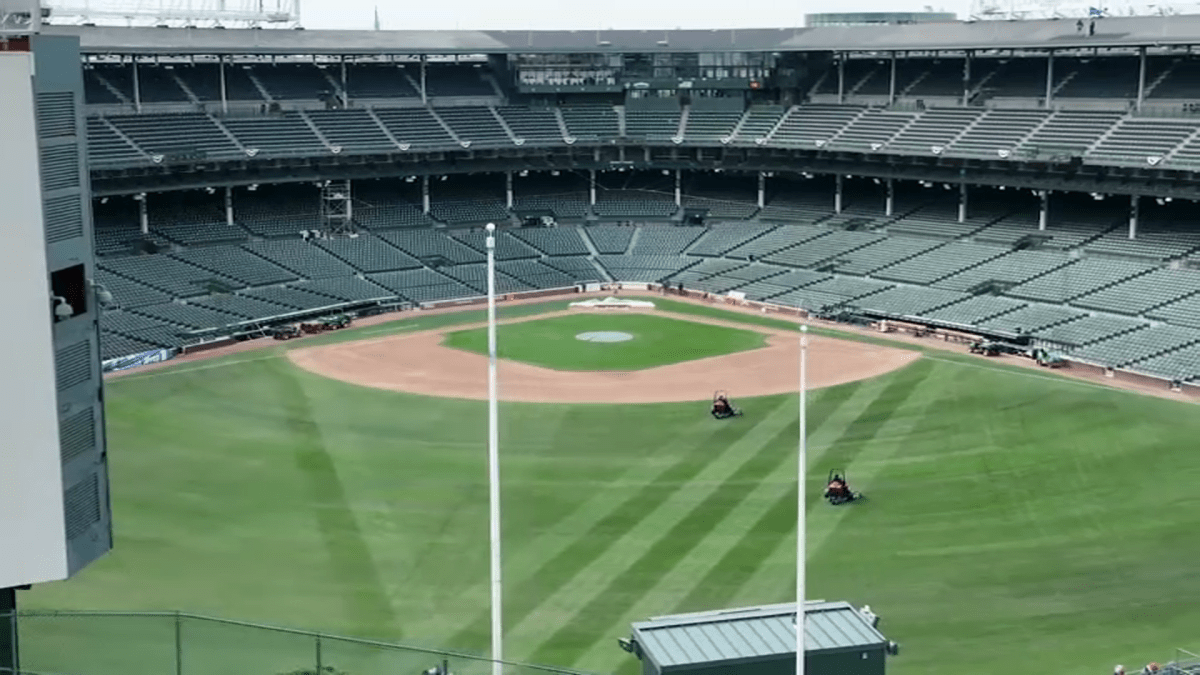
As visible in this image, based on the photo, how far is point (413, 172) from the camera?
89250 millimetres

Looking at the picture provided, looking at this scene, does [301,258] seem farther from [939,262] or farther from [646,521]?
[646,521]

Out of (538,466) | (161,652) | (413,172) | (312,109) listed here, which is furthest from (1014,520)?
(312,109)

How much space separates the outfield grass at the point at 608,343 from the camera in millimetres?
62812

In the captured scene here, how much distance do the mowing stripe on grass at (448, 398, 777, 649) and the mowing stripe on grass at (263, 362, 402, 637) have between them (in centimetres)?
263

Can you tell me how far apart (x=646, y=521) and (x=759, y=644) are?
52.7 feet

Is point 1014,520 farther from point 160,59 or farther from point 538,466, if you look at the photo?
point 160,59

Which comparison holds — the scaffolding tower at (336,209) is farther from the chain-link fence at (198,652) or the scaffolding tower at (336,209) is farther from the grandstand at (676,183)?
the chain-link fence at (198,652)

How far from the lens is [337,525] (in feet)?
123

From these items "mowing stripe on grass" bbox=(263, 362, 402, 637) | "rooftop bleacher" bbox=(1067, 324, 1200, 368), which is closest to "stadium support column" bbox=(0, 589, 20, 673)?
"mowing stripe on grass" bbox=(263, 362, 402, 637)

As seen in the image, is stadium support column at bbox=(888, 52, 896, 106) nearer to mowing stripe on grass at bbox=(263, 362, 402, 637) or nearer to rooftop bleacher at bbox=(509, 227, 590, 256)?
rooftop bleacher at bbox=(509, 227, 590, 256)

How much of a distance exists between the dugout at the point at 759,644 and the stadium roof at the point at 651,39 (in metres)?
59.1

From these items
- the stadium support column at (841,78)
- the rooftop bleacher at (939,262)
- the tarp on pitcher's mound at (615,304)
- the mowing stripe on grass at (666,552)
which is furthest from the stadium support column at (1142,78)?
the mowing stripe on grass at (666,552)

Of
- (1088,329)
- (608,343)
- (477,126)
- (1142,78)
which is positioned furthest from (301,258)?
(1142,78)

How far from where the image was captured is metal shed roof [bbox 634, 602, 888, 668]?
835 inches
